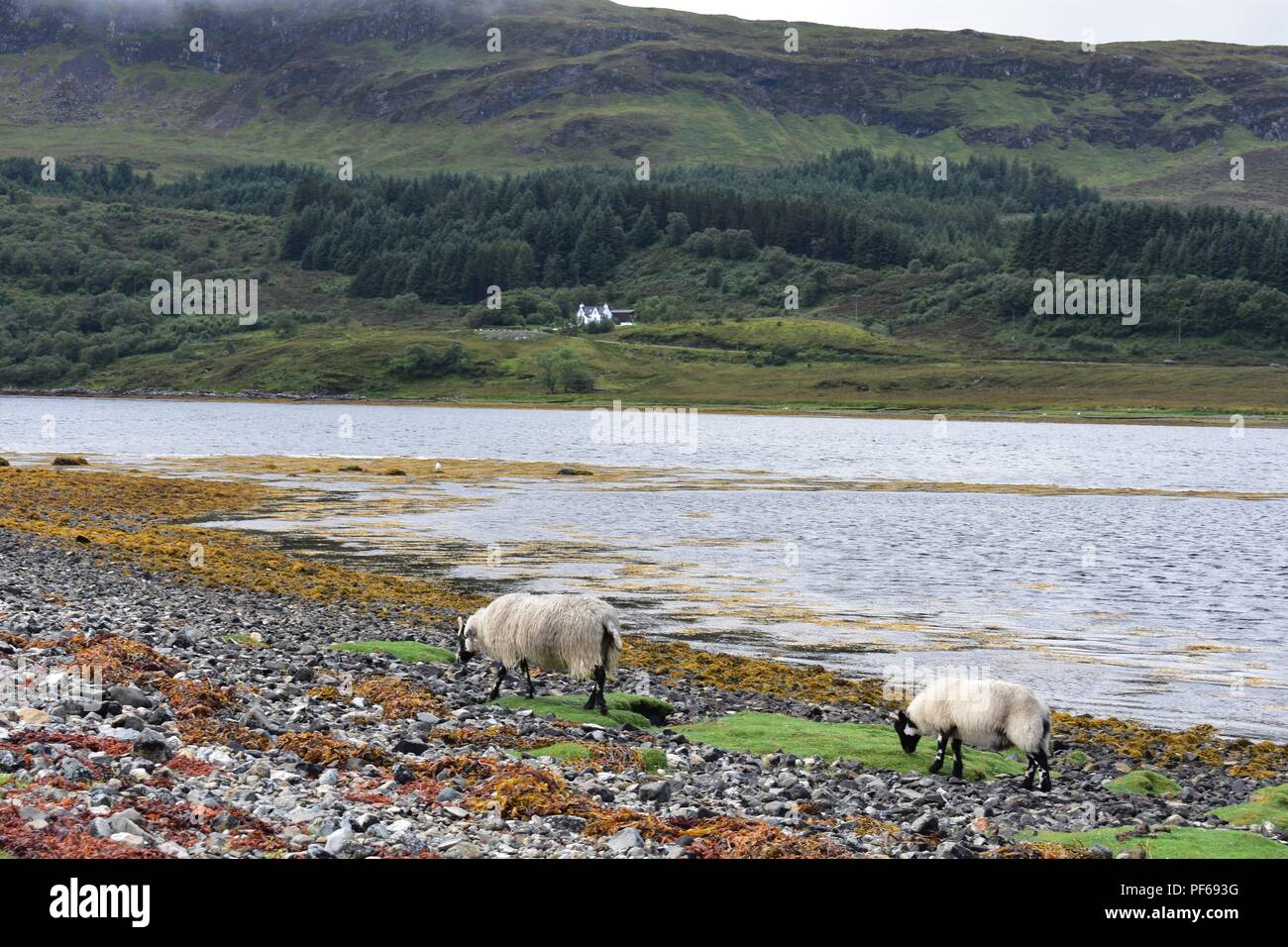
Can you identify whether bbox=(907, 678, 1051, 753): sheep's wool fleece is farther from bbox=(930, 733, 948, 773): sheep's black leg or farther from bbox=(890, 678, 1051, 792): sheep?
bbox=(930, 733, 948, 773): sheep's black leg

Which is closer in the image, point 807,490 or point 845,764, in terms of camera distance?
point 845,764

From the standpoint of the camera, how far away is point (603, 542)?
53.2 metres

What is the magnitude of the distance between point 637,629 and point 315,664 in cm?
1256

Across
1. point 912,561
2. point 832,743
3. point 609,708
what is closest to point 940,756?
point 832,743

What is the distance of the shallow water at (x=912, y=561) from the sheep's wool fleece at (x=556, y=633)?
10.1 m

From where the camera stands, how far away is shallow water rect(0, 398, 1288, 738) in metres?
30.9

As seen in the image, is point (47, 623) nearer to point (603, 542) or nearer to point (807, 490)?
point (603, 542)

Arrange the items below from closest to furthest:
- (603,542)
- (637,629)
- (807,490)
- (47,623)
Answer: (47,623) → (637,629) → (603,542) → (807,490)

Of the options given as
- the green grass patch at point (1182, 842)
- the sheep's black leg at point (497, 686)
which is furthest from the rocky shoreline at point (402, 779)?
the green grass patch at point (1182, 842)

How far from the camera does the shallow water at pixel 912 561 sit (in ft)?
101

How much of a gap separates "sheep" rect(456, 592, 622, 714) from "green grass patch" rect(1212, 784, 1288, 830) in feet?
30.0

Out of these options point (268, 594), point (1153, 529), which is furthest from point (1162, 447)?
point (268, 594)

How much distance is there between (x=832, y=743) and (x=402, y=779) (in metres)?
7.85

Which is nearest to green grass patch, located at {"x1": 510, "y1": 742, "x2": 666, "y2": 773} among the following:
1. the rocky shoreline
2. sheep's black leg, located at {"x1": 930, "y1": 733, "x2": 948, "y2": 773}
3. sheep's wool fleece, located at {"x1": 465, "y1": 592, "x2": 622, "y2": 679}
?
the rocky shoreline
